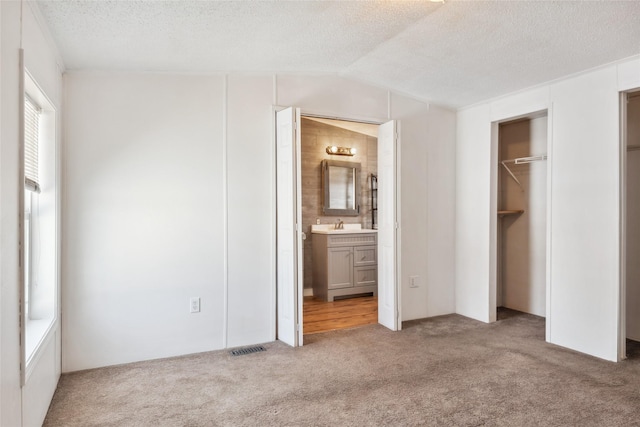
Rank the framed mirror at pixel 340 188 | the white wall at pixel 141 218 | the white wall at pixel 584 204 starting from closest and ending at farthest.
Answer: the white wall at pixel 141 218 < the white wall at pixel 584 204 < the framed mirror at pixel 340 188

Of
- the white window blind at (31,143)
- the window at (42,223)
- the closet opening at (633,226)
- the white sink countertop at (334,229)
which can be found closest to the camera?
the white window blind at (31,143)

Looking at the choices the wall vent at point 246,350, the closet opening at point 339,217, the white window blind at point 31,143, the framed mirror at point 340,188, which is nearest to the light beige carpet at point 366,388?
the wall vent at point 246,350

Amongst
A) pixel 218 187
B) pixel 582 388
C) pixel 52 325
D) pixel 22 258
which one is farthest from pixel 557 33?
pixel 52 325

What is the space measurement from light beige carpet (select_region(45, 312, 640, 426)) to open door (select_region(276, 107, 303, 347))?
23cm

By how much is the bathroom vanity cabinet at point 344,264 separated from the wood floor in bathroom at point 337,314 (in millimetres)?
147

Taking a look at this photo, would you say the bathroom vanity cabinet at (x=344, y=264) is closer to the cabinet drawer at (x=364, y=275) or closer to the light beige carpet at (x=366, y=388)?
the cabinet drawer at (x=364, y=275)

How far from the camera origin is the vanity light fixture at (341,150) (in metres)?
6.14

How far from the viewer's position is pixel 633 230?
3.87 metres

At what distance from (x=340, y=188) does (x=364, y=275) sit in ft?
4.32

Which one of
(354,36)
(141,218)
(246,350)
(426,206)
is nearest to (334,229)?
(426,206)

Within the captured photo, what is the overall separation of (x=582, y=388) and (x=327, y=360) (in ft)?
5.81

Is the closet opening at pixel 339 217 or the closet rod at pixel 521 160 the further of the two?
the closet opening at pixel 339 217

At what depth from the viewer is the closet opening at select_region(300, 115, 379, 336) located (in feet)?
18.3

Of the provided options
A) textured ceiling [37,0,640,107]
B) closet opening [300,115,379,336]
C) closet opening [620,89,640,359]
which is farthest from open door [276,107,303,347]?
closet opening [620,89,640,359]
